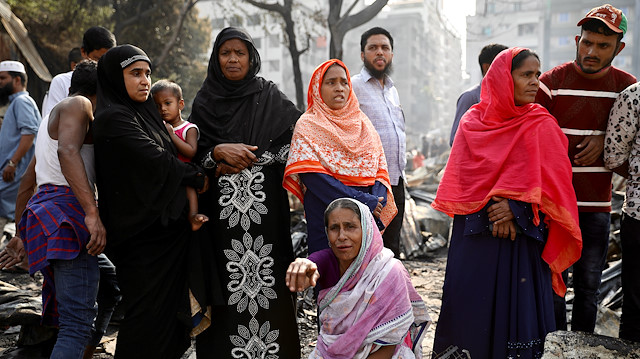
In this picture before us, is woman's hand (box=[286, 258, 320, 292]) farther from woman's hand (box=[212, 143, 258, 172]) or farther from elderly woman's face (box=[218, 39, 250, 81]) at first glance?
elderly woman's face (box=[218, 39, 250, 81])

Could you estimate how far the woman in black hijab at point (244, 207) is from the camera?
2.83 meters

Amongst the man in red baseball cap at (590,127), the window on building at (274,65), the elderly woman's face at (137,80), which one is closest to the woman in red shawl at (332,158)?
the elderly woman's face at (137,80)

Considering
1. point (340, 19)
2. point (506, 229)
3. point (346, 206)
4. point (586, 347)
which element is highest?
point (340, 19)

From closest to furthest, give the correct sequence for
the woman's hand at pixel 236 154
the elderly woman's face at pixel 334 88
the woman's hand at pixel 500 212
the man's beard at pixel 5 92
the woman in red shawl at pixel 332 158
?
the woman's hand at pixel 500 212 → the woman's hand at pixel 236 154 → the woman in red shawl at pixel 332 158 → the elderly woman's face at pixel 334 88 → the man's beard at pixel 5 92

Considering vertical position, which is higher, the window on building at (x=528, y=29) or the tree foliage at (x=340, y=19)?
the window on building at (x=528, y=29)

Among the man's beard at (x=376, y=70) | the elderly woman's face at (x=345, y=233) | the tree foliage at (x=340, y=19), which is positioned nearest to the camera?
the elderly woman's face at (x=345, y=233)

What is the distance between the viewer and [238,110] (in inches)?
117

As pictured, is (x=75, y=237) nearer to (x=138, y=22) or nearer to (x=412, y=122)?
(x=138, y=22)

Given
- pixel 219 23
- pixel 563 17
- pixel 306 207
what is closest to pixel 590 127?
pixel 306 207

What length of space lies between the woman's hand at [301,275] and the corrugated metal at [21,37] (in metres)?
7.71

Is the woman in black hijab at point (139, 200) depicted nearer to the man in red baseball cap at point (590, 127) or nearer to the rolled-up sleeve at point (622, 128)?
the man in red baseball cap at point (590, 127)

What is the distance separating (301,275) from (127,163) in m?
1.12

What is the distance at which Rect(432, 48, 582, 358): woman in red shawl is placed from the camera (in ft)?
8.64

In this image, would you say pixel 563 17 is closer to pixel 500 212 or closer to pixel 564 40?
pixel 564 40
